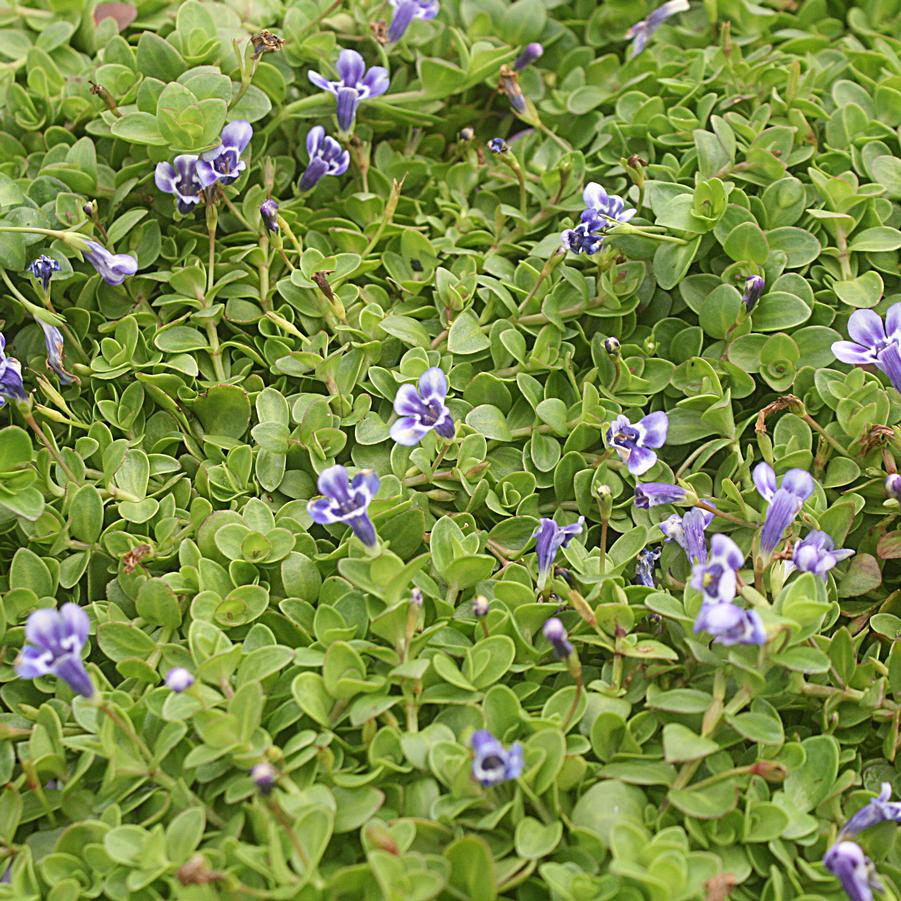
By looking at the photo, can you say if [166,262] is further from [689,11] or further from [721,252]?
[689,11]

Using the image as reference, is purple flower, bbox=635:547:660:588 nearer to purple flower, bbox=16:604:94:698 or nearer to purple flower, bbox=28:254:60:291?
purple flower, bbox=16:604:94:698

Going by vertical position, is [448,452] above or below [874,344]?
below

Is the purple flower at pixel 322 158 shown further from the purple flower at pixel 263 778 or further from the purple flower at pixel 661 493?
the purple flower at pixel 263 778

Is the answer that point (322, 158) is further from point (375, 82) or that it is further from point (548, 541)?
point (548, 541)

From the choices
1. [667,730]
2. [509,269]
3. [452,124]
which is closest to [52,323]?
[509,269]

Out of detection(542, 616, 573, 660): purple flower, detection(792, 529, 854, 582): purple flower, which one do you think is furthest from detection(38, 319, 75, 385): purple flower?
detection(792, 529, 854, 582): purple flower

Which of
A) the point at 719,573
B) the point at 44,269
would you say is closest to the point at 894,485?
the point at 719,573
